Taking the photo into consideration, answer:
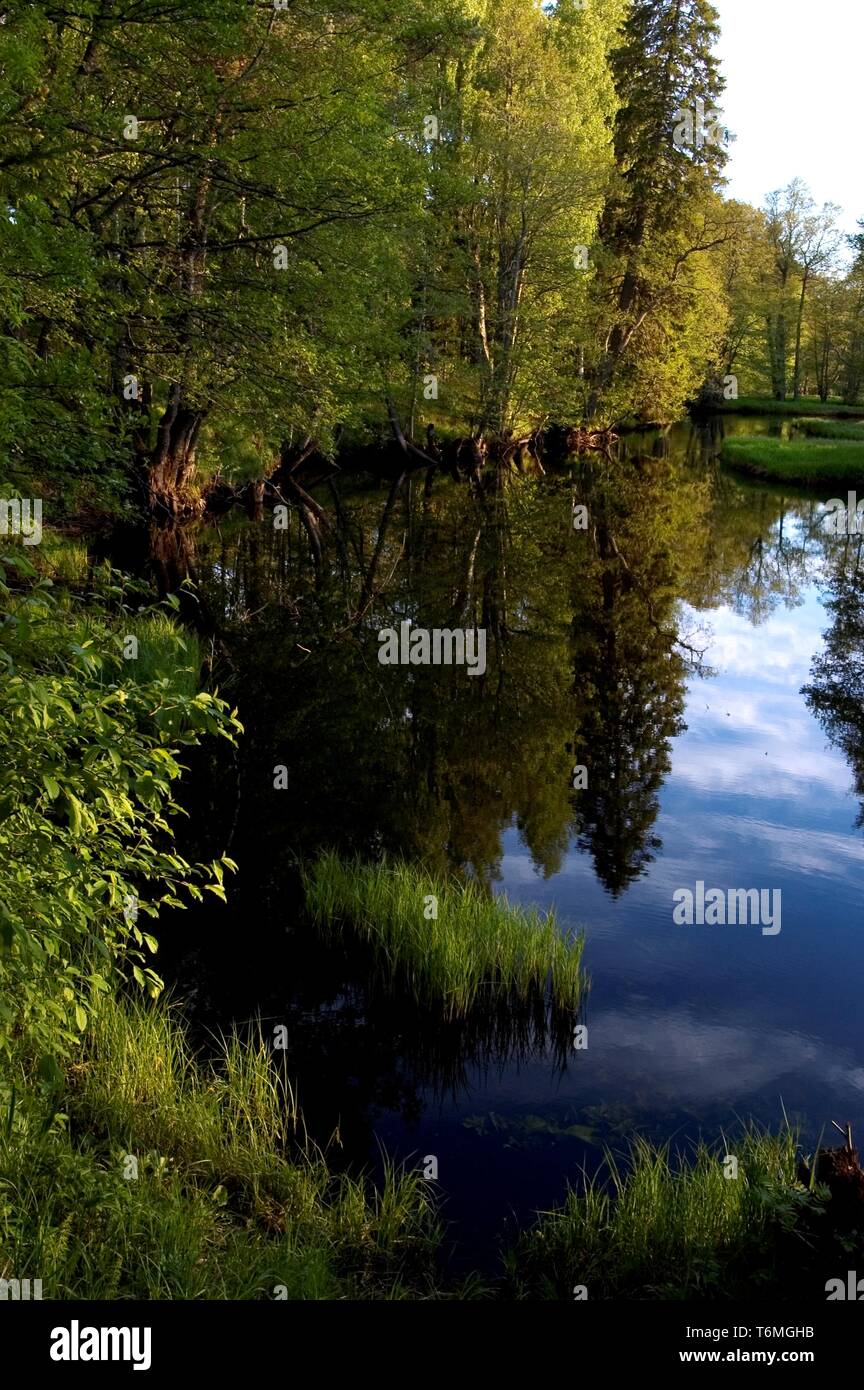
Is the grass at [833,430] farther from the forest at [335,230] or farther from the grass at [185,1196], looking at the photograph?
the grass at [185,1196]

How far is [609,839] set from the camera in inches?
574

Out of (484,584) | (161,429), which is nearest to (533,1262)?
(484,584)

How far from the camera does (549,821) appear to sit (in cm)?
1485

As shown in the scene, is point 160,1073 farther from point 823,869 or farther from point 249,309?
point 249,309

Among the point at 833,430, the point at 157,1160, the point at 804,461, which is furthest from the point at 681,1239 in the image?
the point at 833,430

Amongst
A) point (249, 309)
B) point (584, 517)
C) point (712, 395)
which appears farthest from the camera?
point (712, 395)

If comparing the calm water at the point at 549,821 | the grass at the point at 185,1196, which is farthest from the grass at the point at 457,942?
the grass at the point at 185,1196

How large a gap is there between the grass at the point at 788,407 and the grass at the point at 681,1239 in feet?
316

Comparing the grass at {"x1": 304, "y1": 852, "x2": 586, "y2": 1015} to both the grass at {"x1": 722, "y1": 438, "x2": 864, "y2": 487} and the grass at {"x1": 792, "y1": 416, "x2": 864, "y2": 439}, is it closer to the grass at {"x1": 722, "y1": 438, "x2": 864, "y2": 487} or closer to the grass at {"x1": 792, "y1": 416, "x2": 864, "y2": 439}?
the grass at {"x1": 722, "y1": 438, "x2": 864, "y2": 487}

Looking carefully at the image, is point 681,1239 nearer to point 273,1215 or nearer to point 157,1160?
point 273,1215

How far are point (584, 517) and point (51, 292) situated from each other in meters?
30.5

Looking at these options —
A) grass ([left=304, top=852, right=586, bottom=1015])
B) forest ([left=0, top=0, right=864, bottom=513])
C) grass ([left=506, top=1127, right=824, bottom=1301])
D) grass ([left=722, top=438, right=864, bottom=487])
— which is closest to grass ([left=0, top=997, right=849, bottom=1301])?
grass ([left=506, top=1127, right=824, bottom=1301])

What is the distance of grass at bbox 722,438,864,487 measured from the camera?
159 ft

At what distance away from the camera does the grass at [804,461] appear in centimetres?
4838
